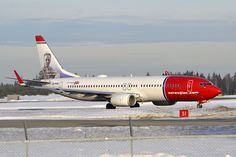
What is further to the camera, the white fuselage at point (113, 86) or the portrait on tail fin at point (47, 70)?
the portrait on tail fin at point (47, 70)

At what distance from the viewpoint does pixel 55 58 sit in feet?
224

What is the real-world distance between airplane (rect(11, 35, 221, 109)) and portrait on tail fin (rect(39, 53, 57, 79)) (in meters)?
0.18

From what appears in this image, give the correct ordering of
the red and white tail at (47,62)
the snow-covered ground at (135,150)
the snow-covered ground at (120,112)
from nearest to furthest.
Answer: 1. the snow-covered ground at (135,150)
2. the snow-covered ground at (120,112)
3. the red and white tail at (47,62)

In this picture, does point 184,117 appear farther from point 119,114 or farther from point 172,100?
point 172,100

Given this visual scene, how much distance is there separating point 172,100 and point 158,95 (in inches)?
58.6

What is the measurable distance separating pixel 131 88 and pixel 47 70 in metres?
13.7

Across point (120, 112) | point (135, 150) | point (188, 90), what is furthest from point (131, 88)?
point (135, 150)

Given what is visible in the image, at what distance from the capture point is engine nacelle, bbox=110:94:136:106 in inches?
2171

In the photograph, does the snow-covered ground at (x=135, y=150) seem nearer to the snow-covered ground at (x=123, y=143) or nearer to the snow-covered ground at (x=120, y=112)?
the snow-covered ground at (x=123, y=143)

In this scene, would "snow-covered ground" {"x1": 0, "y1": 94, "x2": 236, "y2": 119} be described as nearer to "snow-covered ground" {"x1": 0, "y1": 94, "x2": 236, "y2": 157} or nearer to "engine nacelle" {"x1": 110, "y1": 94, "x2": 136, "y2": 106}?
"engine nacelle" {"x1": 110, "y1": 94, "x2": 136, "y2": 106}

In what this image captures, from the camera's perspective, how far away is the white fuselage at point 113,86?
5628 centimetres

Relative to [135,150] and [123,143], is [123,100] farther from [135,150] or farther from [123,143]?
[135,150]

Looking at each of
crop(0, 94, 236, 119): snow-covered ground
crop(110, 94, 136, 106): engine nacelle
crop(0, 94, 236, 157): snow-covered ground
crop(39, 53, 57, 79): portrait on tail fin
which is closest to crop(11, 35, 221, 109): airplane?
crop(110, 94, 136, 106): engine nacelle

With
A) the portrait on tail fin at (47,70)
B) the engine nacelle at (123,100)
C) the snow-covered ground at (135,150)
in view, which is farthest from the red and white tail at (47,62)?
the snow-covered ground at (135,150)
